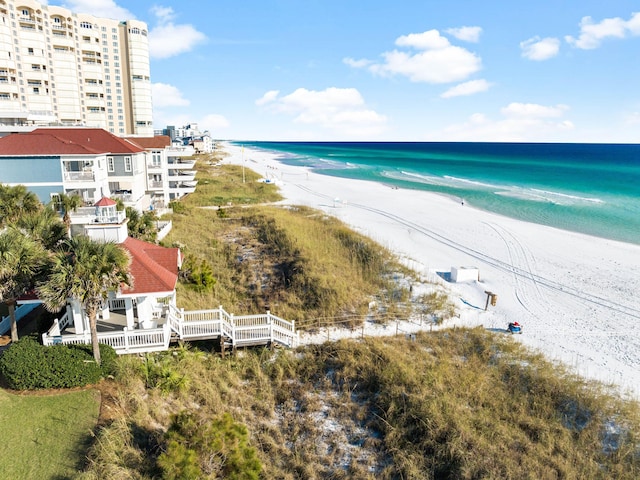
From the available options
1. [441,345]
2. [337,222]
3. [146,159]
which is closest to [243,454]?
[441,345]

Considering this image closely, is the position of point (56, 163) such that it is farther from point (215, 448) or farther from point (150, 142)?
point (215, 448)

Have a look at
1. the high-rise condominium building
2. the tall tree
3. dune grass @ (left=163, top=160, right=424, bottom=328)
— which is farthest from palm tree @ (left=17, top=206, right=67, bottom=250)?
the high-rise condominium building

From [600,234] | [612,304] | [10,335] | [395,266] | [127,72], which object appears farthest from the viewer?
[127,72]

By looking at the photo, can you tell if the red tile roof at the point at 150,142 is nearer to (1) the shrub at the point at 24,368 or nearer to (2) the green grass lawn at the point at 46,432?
(1) the shrub at the point at 24,368

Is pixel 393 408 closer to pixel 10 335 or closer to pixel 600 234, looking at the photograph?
pixel 10 335

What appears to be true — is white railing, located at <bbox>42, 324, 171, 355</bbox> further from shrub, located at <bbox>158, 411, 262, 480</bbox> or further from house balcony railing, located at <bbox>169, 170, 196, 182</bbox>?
house balcony railing, located at <bbox>169, 170, 196, 182</bbox>
